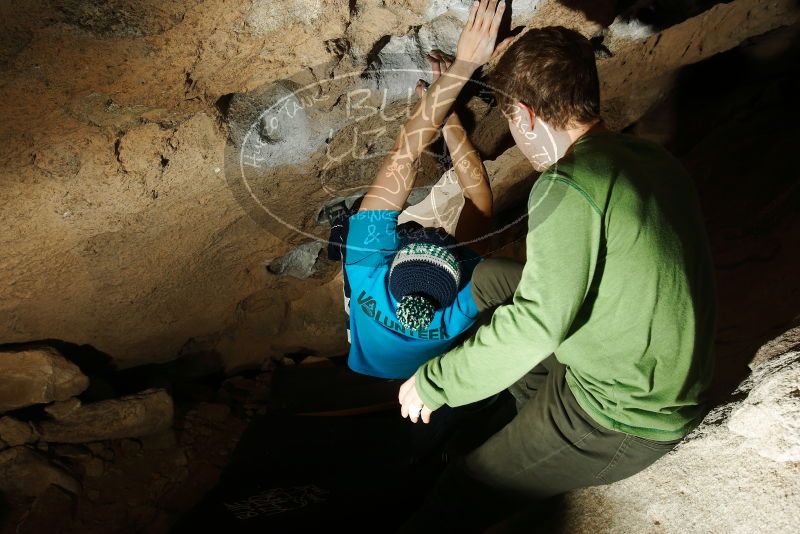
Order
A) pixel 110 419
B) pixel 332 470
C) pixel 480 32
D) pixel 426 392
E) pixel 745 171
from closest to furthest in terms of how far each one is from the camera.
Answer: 1. pixel 426 392
2. pixel 480 32
3. pixel 332 470
4. pixel 110 419
5. pixel 745 171

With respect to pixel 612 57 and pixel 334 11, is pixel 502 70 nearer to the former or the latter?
pixel 334 11

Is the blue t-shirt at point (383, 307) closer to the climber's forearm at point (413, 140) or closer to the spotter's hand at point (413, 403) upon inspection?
the climber's forearm at point (413, 140)

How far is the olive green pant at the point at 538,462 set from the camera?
1516 millimetres

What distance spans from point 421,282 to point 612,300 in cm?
75

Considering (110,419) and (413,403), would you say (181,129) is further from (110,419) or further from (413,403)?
(110,419)

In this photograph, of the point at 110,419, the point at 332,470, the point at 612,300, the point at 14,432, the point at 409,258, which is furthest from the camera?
the point at 110,419

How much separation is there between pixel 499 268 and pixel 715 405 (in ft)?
3.00

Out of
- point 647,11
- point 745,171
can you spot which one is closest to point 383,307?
point 647,11

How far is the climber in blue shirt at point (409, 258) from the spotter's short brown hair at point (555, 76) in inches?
20.9

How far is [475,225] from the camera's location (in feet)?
8.27

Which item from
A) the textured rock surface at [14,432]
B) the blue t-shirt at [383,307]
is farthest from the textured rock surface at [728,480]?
the textured rock surface at [14,432]

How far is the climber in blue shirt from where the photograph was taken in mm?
1923

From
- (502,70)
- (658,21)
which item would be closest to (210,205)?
(502,70)

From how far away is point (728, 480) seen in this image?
1.67 meters
